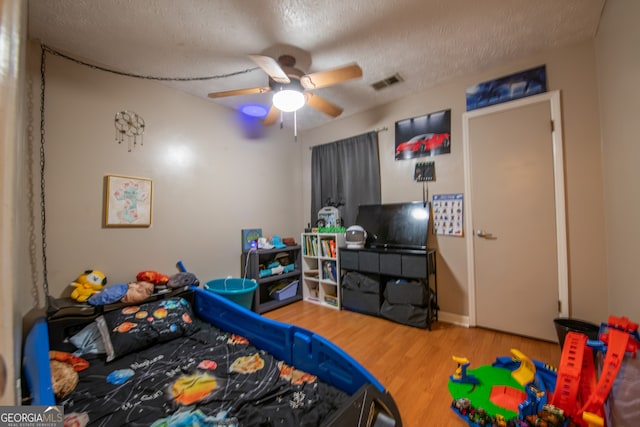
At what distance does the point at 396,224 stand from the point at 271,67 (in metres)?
2.03

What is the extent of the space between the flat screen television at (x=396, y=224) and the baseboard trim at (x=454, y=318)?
2.36 feet

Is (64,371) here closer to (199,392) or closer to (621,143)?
(199,392)

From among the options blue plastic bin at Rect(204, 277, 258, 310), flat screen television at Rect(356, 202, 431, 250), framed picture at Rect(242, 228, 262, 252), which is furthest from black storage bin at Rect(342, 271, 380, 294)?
framed picture at Rect(242, 228, 262, 252)

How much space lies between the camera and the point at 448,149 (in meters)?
2.57

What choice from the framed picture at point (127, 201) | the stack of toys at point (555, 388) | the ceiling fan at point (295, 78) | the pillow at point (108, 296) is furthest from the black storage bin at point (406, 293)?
the framed picture at point (127, 201)

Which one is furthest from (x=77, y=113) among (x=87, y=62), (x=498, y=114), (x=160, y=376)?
(x=498, y=114)

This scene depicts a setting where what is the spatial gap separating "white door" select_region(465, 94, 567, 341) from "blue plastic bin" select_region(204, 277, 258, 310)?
2.20m

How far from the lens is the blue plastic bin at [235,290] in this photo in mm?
2369

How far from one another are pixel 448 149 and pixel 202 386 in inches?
110

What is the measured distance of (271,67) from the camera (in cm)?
169

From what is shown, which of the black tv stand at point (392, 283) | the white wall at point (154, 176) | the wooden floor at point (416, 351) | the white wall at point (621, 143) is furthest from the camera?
the black tv stand at point (392, 283)

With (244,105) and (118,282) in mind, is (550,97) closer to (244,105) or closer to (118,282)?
(244,105)

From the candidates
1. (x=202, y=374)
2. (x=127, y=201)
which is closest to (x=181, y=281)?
(x=127, y=201)

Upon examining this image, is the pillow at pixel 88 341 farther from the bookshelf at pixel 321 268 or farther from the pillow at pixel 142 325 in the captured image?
the bookshelf at pixel 321 268
